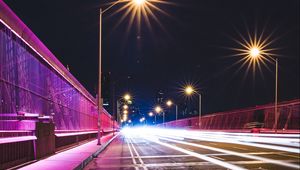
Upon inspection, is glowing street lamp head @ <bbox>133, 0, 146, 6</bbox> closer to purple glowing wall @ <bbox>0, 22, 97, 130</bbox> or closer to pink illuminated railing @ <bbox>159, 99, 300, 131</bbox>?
purple glowing wall @ <bbox>0, 22, 97, 130</bbox>

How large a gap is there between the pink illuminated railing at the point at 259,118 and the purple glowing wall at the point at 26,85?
28.4 metres

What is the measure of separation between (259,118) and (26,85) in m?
45.7

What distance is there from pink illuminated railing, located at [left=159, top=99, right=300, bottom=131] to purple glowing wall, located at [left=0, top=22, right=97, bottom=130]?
28.4 metres

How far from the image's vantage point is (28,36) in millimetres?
16984

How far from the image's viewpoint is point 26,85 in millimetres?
17734

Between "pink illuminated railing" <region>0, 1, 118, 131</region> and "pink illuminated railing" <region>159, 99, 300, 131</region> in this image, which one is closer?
"pink illuminated railing" <region>0, 1, 118, 131</region>

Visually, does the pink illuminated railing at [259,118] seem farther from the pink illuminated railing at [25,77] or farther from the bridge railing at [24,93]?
the bridge railing at [24,93]

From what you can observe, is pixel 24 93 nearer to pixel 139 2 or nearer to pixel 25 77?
pixel 25 77

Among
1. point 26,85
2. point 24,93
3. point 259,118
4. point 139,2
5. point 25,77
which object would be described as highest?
point 139,2

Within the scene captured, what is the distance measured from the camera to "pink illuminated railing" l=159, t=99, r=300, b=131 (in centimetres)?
4744

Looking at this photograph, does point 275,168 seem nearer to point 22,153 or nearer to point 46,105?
point 22,153

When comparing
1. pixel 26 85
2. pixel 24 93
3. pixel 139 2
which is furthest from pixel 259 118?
pixel 24 93

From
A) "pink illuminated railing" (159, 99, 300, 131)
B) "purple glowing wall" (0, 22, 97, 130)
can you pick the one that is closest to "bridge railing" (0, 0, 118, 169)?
"purple glowing wall" (0, 22, 97, 130)

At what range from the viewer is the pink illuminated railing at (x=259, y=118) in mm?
47438
